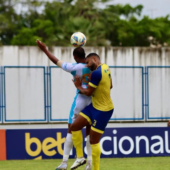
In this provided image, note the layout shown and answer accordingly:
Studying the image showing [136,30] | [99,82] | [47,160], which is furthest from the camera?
[136,30]

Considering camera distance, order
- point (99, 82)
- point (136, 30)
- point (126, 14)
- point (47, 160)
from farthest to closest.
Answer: point (126, 14) < point (136, 30) < point (47, 160) < point (99, 82)

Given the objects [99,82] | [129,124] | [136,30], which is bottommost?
[129,124]

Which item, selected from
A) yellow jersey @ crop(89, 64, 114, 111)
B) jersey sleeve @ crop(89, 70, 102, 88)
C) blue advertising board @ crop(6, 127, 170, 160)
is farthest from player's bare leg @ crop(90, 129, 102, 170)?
blue advertising board @ crop(6, 127, 170, 160)

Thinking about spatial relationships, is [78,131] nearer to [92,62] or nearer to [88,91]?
[88,91]

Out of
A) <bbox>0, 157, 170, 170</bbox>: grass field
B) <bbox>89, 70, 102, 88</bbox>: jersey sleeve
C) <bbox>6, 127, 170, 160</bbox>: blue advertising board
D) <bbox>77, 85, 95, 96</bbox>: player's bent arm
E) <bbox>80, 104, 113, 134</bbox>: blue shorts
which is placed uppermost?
<bbox>89, 70, 102, 88</bbox>: jersey sleeve

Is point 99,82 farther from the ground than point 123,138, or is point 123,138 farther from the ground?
point 99,82

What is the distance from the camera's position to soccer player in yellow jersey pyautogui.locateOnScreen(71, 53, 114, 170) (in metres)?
6.42

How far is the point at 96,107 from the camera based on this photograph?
6566 millimetres

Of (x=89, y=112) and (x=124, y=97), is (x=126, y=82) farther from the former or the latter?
(x=89, y=112)

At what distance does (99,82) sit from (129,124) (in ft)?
30.3

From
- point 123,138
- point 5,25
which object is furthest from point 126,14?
point 123,138

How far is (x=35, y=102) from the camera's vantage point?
15.5m

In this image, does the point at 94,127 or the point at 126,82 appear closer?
the point at 94,127

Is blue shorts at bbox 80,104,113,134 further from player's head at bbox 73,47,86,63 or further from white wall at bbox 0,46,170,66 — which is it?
white wall at bbox 0,46,170,66
